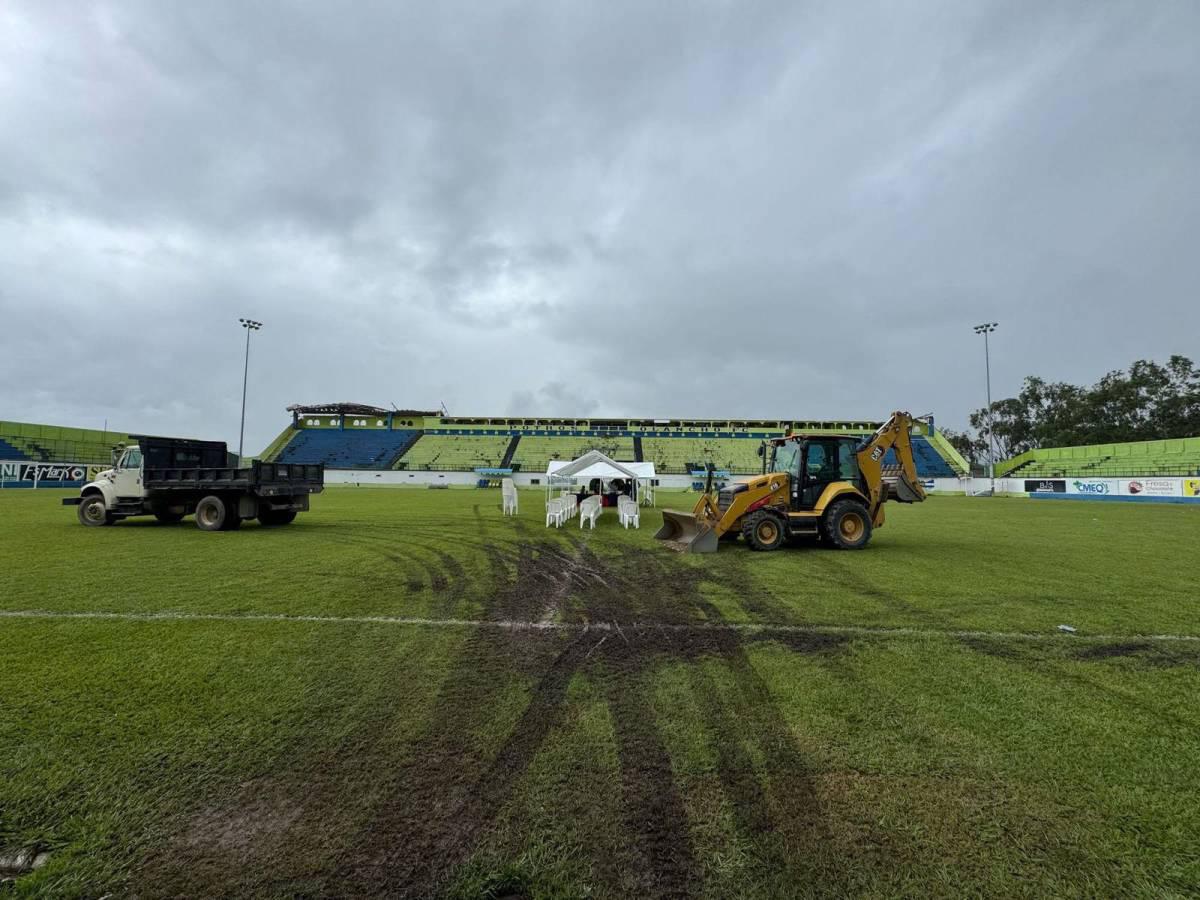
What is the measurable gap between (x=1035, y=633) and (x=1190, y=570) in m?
6.06

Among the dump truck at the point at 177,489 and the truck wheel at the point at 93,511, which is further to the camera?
the truck wheel at the point at 93,511

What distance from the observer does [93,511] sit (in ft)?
45.1

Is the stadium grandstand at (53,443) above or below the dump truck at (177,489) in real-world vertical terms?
above

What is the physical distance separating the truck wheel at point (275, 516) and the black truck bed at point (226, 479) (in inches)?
34.2

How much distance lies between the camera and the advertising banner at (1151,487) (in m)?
34.0

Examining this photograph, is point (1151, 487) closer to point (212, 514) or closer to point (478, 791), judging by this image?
point (478, 791)

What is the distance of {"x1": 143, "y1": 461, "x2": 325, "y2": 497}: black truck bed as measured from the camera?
1323 centimetres

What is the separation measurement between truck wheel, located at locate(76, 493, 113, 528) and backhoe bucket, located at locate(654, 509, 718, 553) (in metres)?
13.7

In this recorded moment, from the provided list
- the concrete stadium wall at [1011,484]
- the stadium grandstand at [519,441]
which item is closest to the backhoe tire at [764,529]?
the concrete stadium wall at [1011,484]

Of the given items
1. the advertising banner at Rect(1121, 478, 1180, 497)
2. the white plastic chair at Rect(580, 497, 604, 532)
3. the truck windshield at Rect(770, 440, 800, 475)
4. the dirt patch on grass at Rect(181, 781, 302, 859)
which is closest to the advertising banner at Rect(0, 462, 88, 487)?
the white plastic chair at Rect(580, 497, 604, 532)

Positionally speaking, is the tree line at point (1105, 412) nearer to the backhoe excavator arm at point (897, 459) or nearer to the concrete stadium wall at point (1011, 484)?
the concrete stadium wall at point (1011, 484)

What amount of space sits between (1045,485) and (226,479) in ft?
171

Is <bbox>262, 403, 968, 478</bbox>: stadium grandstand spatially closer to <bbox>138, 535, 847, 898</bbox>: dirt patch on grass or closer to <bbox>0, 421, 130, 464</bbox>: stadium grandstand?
<bbox>0, 421, 130, 464</bbox>: stadium grandstand

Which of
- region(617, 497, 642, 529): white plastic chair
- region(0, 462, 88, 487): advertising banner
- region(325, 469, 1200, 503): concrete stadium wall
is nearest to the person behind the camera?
region(617, 497, 642, 529): white plastic chair
